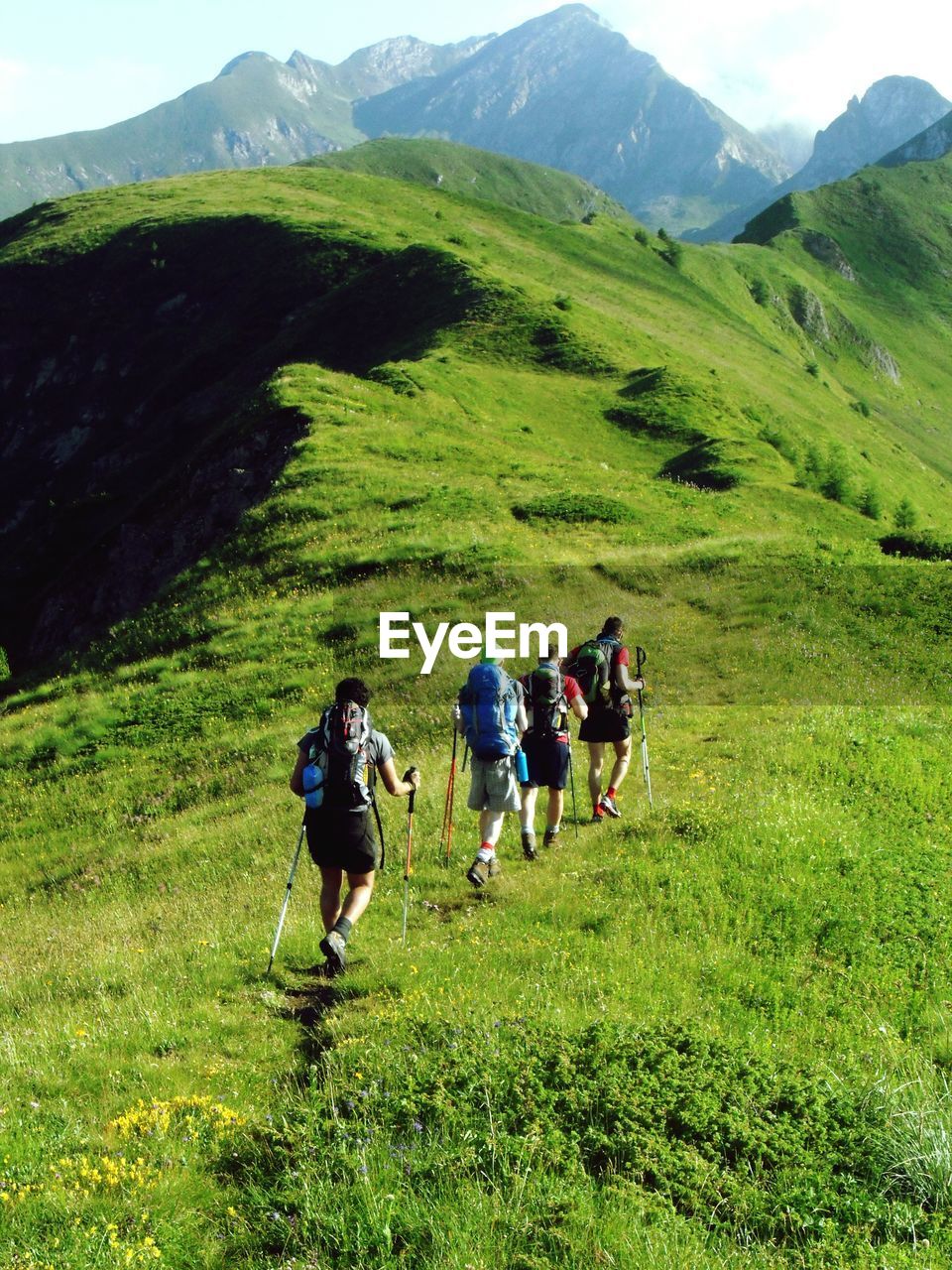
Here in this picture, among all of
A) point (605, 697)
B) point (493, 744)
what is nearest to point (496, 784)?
point (493, 744)

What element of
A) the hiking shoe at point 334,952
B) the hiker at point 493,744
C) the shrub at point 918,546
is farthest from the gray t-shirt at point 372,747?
the shrub at point 918,546

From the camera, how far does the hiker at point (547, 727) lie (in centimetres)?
1301

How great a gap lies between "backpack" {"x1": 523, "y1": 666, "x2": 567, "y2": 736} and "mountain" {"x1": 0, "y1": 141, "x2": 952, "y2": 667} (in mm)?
17397

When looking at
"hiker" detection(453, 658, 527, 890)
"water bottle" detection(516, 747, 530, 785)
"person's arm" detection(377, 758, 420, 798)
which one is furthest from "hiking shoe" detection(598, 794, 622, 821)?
"person's arm" detection(377, 758, 420, 798)

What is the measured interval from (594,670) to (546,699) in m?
1.38

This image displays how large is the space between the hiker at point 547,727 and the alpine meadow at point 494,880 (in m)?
1.13

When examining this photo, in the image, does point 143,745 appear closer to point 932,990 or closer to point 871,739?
point 871,739

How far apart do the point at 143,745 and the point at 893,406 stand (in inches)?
4786

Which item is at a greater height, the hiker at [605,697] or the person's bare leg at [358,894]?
the hiker at [605,697]

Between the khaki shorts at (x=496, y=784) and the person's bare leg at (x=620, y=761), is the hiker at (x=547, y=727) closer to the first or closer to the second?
the khaki shorts at (x=496, y=784)

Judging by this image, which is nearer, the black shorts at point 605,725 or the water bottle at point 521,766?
the water bottle at point 521,766

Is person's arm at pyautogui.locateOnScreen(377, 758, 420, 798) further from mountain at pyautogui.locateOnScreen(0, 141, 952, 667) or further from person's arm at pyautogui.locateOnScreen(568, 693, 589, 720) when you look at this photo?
mountain at pyautogui.locateOnScreen(0, 141, 952, 667)

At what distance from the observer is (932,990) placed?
9266 mm

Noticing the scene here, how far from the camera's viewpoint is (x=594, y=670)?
14117 mm
